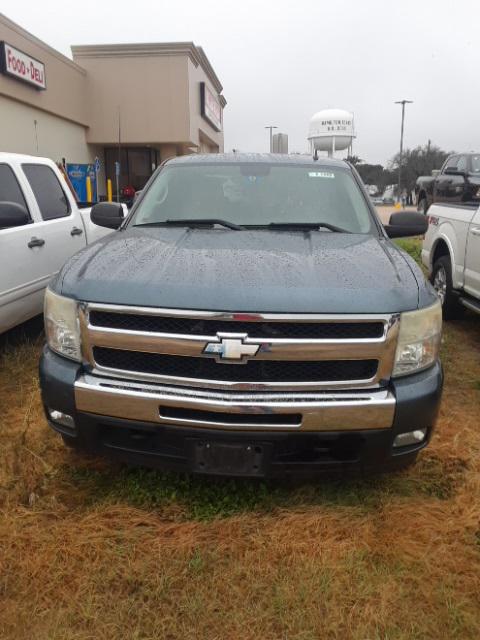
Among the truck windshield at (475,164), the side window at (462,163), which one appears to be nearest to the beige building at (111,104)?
the side window at (462,163)

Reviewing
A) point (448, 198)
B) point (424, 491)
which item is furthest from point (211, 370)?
point (448, 198)

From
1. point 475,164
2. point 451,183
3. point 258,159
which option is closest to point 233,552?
point 258,159

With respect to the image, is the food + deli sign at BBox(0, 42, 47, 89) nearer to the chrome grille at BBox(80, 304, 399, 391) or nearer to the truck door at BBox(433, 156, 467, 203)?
the truck door at BBox(433, 156, 467, 203)

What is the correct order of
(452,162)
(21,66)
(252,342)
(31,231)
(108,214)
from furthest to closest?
(21,66) < (452,162) < (31,231) < (108,214) < (252,342)

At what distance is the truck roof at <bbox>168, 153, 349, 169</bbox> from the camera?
4.06 m

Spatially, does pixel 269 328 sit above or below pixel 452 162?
below

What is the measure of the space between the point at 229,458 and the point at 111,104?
21658mm

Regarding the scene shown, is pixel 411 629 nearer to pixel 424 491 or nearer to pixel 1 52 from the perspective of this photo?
pixel 424 491

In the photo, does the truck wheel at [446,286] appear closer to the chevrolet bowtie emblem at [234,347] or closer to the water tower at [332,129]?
the chevrolet bowtie emblem at [234,347]

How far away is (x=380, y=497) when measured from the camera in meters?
2.79

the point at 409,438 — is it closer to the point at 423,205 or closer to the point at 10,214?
the point at 10,214

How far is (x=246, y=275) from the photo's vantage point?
2473mm

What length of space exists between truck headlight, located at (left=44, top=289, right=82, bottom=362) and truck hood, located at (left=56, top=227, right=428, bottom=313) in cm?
5

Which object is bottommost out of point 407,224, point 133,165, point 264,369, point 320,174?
point 264,369
